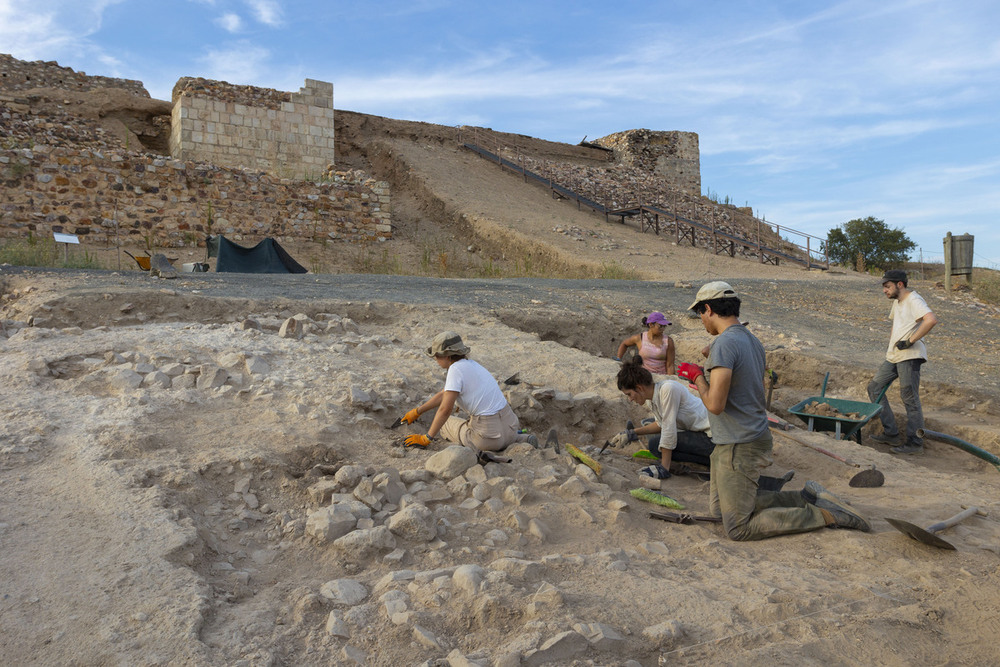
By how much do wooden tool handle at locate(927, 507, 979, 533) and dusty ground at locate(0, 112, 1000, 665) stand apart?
6cm

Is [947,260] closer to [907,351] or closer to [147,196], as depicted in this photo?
[907,351]

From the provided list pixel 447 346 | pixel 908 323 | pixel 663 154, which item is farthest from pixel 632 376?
pixel 663 154

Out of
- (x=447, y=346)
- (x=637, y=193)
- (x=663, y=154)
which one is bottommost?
(x=447, y=346)

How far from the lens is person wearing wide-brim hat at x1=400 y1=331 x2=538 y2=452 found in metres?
4.43

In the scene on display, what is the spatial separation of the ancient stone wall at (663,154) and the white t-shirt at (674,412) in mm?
25013

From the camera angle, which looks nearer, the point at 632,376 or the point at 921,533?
the point at 921,533

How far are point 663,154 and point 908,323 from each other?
24962 mm

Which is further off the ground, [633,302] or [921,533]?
[633,302]

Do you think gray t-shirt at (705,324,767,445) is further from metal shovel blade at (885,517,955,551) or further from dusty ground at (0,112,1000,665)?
metal shovel blade at (885,517,955,551)

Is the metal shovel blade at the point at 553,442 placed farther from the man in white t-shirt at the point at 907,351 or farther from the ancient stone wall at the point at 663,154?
the ancient stone wall at the point at 663,154

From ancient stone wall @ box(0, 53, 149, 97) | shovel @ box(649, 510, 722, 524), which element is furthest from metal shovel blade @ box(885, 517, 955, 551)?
ancient stone wall @ box(0, 53, 149, 97)

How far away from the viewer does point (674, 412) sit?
16.1 feet

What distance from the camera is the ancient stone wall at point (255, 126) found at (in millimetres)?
17375

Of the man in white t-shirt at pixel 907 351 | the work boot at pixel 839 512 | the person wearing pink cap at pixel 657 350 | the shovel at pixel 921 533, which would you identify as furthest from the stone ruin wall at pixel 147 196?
the shovel at pixel 921 533
